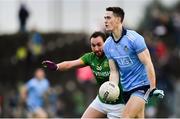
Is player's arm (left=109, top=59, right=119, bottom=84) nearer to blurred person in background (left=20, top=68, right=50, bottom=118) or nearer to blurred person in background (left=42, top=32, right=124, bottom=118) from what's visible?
blurred person in background (left=42, top=32, right=124, bottom=118)

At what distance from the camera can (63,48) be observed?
3067 cm

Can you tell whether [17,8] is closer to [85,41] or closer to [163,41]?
[85,41]

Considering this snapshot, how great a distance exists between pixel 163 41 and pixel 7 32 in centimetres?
561

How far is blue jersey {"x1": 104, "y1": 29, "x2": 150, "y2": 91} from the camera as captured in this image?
13.2 m

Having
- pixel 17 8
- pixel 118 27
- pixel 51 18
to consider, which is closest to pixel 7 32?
pixel 17 8

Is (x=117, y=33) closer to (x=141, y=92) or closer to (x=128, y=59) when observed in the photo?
(x=128, y=59)

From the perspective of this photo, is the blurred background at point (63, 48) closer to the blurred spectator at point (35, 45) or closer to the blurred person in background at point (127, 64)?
the blurred spectator at point (35, 45)

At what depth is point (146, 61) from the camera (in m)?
13.0

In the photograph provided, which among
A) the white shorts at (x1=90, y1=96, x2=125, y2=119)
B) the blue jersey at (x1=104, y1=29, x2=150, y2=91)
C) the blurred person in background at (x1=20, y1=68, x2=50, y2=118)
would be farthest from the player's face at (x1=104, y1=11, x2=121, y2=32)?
the blurred person in background at (x1=20, y1=68, x2=50, y2=118)

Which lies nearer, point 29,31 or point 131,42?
point 131,42

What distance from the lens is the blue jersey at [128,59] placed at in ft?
43.3

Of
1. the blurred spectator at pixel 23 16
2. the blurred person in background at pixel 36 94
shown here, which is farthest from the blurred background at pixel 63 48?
the blurred person in background at pixel 36 94

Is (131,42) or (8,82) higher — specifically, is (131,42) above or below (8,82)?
above

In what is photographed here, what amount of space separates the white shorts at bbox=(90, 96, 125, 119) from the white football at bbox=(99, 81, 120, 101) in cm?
70
